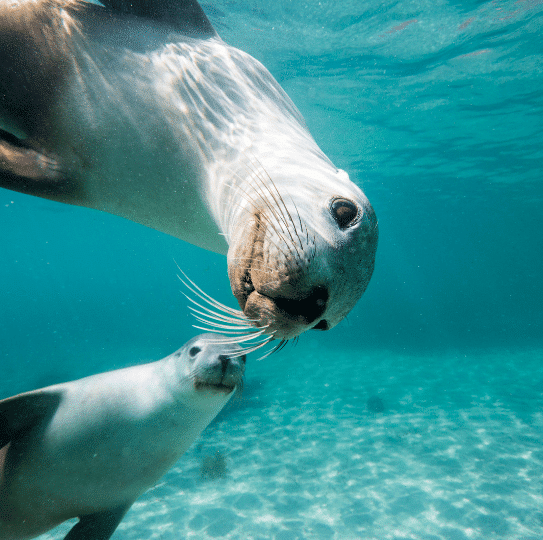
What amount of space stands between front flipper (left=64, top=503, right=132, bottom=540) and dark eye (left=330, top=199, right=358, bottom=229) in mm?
3020

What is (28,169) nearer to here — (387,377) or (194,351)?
(194,351)

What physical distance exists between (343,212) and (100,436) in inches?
99.9

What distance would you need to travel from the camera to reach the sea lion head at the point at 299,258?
1.14 metres

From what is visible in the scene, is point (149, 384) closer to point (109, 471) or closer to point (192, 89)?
point (109, 471)

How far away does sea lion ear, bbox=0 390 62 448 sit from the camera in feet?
8.43

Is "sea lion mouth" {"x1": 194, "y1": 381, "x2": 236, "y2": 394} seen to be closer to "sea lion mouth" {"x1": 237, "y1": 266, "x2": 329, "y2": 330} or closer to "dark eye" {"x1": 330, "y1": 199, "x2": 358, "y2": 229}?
"sea lion mouth" {"x1": 237, "y1": 266, "x2": 329, "y2": 330}

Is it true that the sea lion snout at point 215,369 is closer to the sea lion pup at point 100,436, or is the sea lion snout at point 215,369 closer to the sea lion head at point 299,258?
the sea lion pup at point 100,436

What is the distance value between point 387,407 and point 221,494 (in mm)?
7031

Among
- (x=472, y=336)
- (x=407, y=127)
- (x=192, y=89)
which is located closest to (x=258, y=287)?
(x=192, y=89)

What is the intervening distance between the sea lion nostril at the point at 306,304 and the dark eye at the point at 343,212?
0.91 ft

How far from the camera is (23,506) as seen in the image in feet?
8.38

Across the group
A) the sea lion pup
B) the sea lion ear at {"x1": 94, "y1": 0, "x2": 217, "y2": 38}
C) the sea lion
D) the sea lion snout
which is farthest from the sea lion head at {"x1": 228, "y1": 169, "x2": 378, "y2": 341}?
the sea lion ear at {"x1": 94, "y1": 0, "x2": 217, "y2": 38}

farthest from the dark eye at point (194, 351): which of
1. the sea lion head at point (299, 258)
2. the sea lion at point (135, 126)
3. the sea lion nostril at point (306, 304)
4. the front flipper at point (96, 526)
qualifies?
the sea lion nostril at point (306, 304)

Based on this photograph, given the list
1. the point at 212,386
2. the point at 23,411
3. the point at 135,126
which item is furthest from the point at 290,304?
the point at 23,411
